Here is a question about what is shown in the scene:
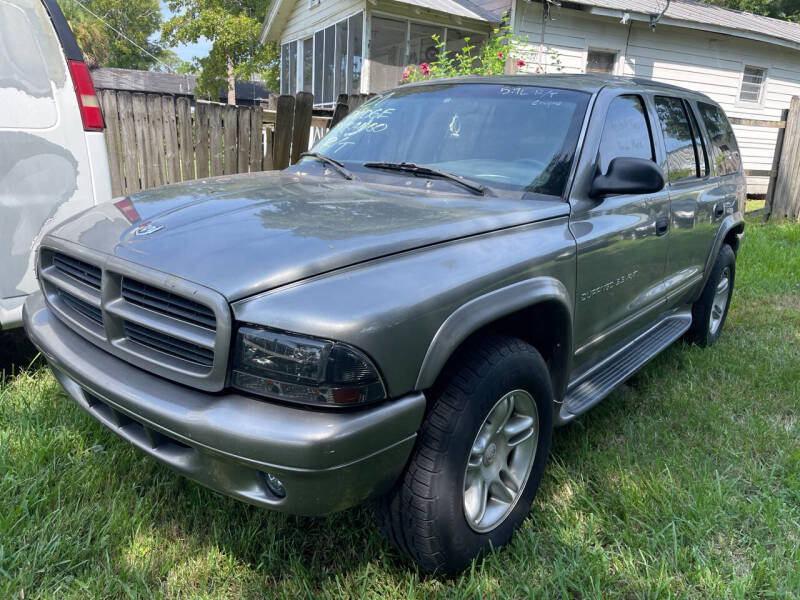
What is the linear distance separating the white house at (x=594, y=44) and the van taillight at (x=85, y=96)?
9.74 meters

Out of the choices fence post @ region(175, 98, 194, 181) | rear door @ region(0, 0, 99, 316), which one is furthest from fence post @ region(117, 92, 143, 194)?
rear door @ region(0, 0, 99, 316)

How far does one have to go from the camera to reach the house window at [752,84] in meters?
15.6

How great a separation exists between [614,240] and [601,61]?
12.5 m

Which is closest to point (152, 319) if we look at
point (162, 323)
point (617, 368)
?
point (162, 323)

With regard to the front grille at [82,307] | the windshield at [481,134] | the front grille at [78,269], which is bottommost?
the front grille at [82,307]

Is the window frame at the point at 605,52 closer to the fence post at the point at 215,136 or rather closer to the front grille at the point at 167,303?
the fence post at the point at 215,136

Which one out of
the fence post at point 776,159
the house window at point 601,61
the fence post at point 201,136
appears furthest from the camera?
the house window at point 601,61

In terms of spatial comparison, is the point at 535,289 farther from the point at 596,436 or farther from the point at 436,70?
the point at 436,70

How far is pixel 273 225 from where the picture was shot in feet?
6.64

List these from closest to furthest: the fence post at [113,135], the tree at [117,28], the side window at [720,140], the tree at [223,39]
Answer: the side window at [720,140] → the fence post at [113,135] → the tree at [223,39] → the tree at [117,28]

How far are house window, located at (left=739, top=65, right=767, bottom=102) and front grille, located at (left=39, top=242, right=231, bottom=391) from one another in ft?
57.6

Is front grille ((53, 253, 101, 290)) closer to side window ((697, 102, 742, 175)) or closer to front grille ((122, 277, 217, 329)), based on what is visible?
front grille ((122, 277, 217, 329))

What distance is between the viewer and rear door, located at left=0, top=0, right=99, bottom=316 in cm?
297

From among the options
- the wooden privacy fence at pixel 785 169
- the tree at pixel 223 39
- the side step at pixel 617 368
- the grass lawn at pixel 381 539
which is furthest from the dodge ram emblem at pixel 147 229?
the tree at pixel 223 39
